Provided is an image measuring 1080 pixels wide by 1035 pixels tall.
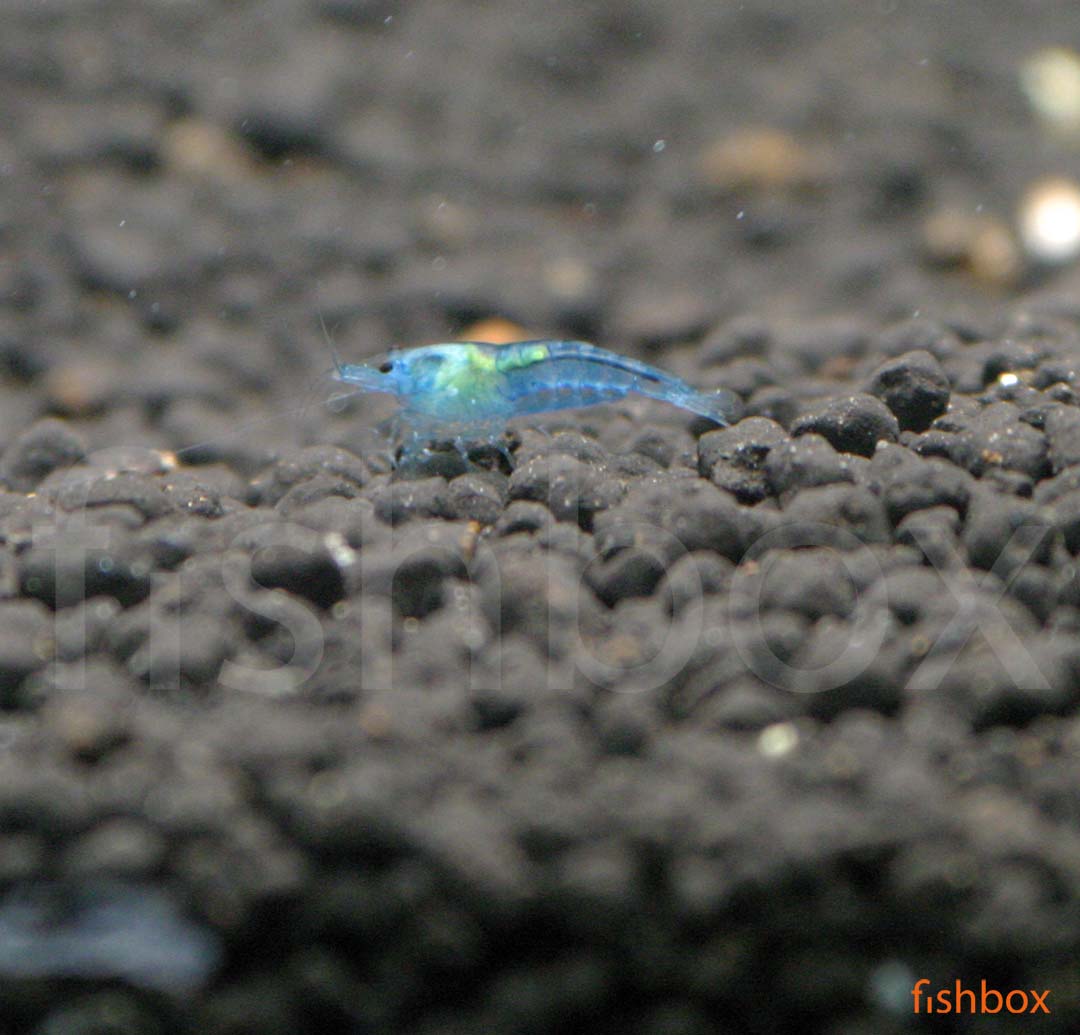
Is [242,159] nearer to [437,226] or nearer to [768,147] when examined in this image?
[437,226]

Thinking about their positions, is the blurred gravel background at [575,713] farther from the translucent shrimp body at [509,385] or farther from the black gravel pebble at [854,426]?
the translucent shrimp body at [509,385]

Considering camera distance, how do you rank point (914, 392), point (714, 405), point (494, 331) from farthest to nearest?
point (494, 331) < point (714, 405) < point (914, 392)

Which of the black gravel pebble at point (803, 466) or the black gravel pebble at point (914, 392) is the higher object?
the black gravel pebble at point (914, 392)

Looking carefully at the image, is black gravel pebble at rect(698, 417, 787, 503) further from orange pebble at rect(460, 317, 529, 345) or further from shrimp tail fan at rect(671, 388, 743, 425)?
orange pebble at rect(460, 317, 529, 345)

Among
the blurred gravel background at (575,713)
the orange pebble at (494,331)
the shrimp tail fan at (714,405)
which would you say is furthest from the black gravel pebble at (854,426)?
the orange pebble at (494,331)

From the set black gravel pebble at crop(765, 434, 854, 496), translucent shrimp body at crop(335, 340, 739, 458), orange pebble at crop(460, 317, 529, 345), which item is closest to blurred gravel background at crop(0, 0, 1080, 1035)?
black gravel pebble at crop(765, 434, 854, 496)

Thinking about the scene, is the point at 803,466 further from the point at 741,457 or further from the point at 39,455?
the point at 39,455

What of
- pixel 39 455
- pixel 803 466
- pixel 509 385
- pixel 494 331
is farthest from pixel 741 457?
pixel 494 331

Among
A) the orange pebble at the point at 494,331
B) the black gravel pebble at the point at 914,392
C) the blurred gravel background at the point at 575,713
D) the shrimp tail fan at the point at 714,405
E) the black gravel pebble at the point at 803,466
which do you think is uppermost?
the orange pebble at the point at 494,331
